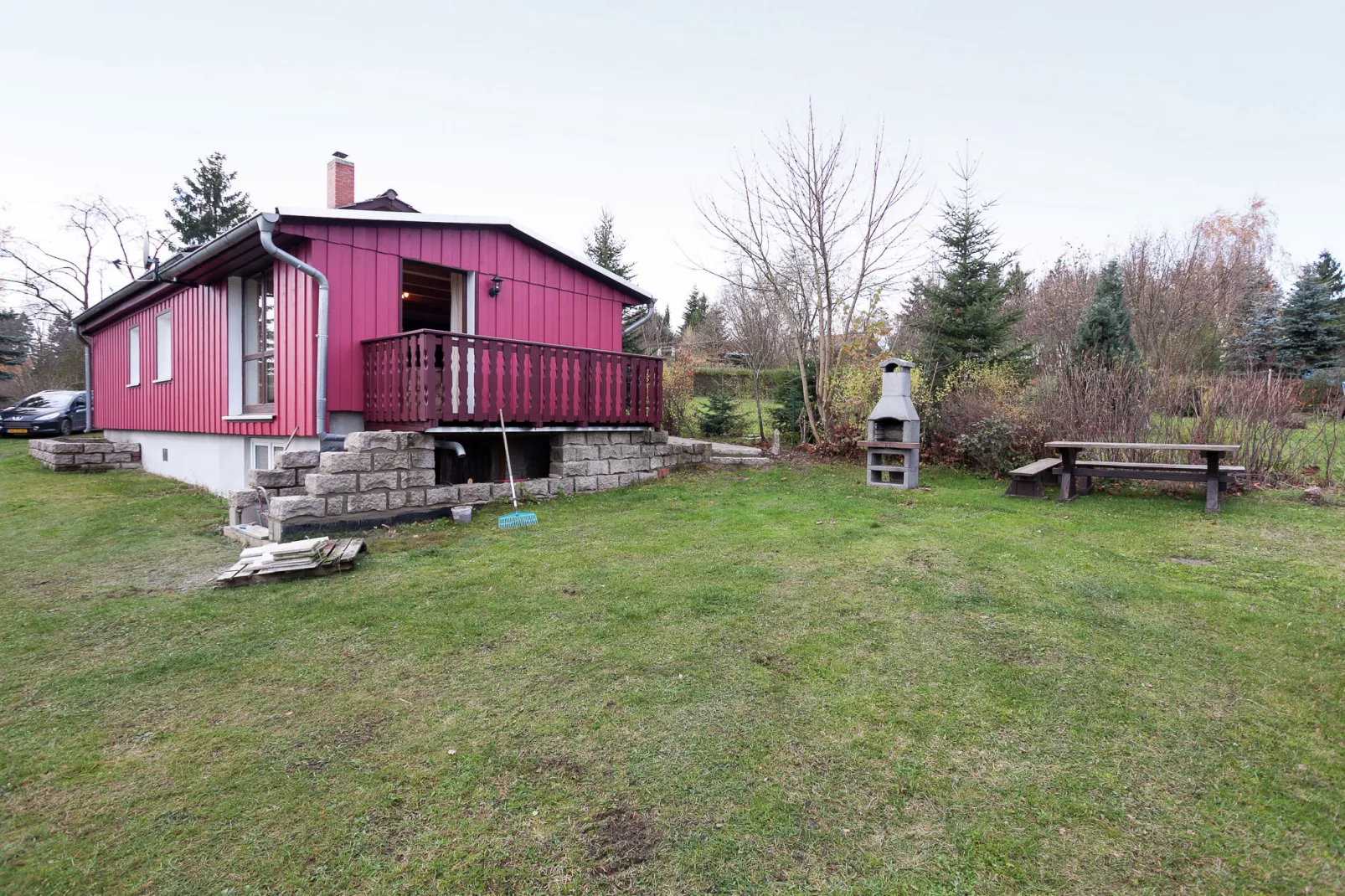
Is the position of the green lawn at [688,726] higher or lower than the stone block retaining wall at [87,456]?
lower

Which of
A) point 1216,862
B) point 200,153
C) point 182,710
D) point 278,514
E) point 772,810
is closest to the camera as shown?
point 1216,862

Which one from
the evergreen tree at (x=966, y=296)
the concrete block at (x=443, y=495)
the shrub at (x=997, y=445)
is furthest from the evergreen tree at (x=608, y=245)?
the concrete block at (x=443, y=495)

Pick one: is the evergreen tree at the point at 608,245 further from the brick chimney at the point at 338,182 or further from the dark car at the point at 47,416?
the dark car at the point at 47,416

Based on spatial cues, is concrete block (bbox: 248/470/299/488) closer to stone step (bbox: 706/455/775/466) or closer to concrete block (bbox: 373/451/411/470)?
concrete block (bbox: 373/451/411/470)

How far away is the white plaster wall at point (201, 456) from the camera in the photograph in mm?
8719

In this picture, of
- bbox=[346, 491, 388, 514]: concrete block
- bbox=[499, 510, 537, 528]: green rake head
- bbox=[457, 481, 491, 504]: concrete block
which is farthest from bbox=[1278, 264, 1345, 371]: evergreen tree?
bbox=[346, 491, 388, 514]: concrete block

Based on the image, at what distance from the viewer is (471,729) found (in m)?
2.42

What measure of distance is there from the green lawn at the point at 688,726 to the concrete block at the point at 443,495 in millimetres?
2242

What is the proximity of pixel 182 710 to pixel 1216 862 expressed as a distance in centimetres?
364

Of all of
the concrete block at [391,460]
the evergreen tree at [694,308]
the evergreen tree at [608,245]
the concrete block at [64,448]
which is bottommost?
the concrete block at [64,448]

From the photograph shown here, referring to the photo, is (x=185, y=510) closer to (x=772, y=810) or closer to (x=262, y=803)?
(x=262, y=803)

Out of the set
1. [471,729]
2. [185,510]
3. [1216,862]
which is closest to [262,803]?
[471,729]

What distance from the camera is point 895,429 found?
360 inches

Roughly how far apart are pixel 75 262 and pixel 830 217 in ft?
106
